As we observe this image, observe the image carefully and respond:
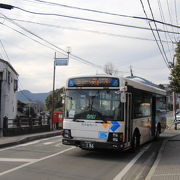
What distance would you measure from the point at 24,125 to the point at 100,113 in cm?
1142

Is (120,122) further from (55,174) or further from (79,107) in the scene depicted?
(55,174)

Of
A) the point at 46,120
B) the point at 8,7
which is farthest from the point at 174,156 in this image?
the point at 46,120

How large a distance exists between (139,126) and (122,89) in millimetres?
2854

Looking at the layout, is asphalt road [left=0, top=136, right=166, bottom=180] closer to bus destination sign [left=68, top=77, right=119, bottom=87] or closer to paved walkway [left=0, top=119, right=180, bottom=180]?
paved walkway [left=0, top=119, right=180, bottom=180]

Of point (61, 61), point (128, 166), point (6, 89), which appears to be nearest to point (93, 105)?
point (128, 166)

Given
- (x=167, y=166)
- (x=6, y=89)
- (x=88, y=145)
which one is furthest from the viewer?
(x=6, y=89)

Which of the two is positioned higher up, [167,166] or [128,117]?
[128,117]

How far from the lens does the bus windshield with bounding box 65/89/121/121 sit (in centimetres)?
1071

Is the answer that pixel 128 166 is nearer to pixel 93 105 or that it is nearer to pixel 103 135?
pixel 103 135

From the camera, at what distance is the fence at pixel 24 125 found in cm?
1850

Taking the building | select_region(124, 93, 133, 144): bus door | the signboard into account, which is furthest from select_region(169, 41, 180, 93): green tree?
the building

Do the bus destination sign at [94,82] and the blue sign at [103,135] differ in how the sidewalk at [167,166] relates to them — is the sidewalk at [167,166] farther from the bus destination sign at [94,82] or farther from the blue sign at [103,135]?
the bus destination sign at [94,82]

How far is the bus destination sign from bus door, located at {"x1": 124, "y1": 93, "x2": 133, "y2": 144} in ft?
2.25

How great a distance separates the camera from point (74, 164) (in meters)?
9.77
